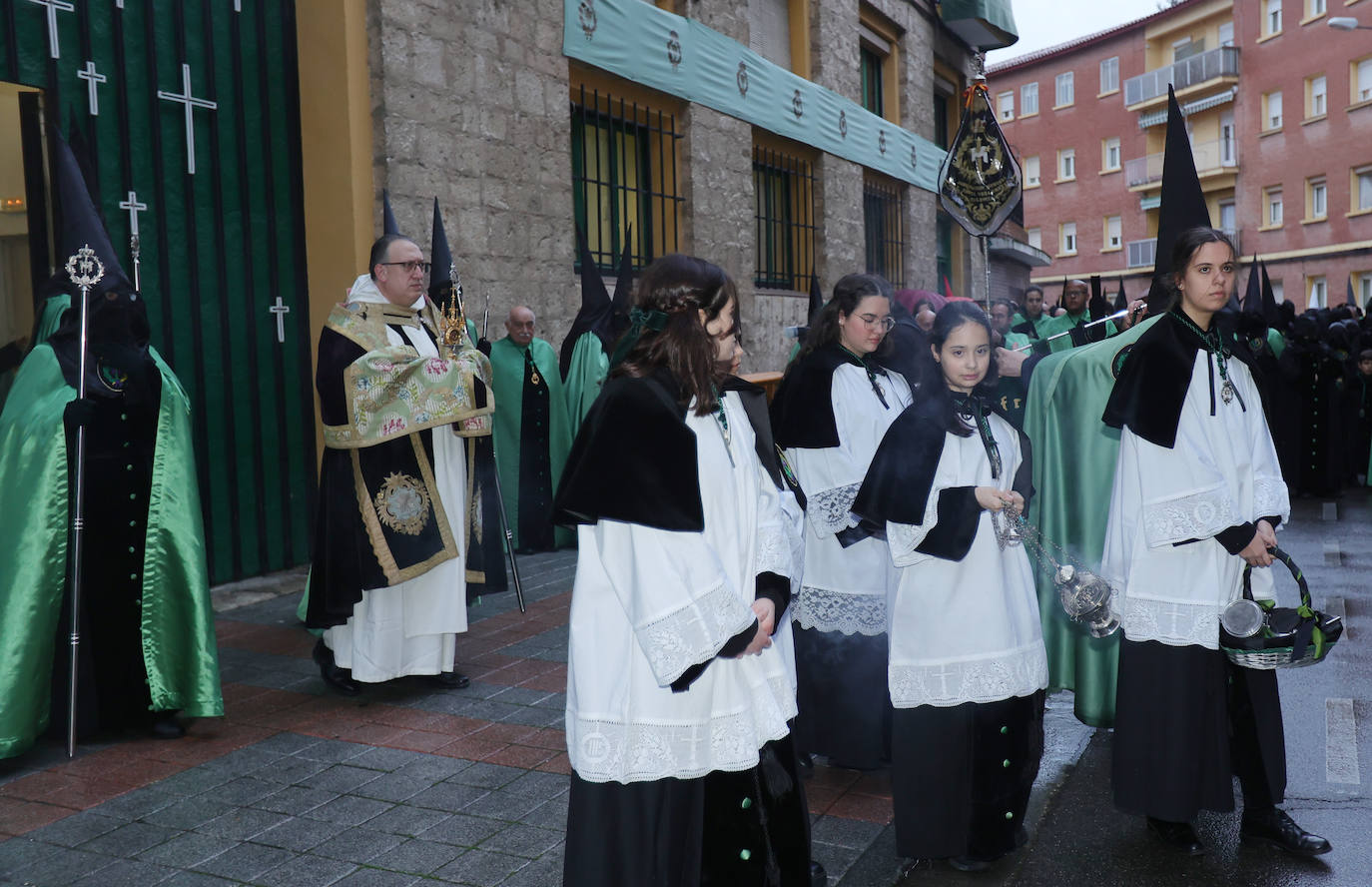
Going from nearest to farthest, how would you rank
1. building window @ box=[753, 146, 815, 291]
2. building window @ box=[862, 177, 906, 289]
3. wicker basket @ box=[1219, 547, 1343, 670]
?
1. wicker basket @ box=[1219, 547, 1343, 670]
2. building window @ box=[753, 146, 815, 291]
3. building window @ box=[862, 177, 906, 289]

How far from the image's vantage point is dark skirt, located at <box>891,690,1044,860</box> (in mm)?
3416

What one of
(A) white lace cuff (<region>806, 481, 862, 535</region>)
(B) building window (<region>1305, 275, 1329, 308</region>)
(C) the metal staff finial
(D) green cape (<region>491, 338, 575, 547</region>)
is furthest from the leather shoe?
(B) building window (<region>1305, 275, 1329, 308</region>)

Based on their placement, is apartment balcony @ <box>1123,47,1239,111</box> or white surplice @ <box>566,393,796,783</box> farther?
apartment balcony @ <box>1123,47,1239,111</box>

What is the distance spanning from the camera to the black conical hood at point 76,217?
15.7ft

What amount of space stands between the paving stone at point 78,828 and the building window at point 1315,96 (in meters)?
36.9

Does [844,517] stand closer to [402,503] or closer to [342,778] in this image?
[342,778]

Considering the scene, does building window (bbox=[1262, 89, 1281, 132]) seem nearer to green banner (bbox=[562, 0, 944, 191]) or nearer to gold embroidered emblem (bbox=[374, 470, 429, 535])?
green banner (bbox=[562, 0, 944, 191])

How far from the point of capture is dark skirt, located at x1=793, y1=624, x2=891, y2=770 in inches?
169

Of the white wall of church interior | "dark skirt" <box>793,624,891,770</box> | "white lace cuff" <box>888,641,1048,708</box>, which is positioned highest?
the white wall of church interior

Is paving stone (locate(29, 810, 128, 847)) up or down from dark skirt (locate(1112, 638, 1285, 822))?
down

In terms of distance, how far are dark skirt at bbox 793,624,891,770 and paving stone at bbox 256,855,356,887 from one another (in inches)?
65.9

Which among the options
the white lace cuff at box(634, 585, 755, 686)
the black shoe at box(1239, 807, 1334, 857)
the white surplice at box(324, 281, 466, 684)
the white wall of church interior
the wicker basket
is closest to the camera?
the white lace cuff at box(634, 585, 755, 686)

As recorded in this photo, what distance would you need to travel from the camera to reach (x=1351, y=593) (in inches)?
291

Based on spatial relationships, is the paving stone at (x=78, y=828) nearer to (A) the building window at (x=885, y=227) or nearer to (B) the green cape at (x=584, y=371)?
(B) the green cape at (x=584, y=371)
